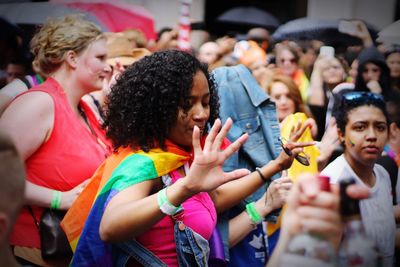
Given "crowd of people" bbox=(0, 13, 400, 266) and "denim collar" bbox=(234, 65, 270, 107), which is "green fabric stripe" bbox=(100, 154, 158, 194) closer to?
"crowd of people" bbox=(0, 13, 400, 266)

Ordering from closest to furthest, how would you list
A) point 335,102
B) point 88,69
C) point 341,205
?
1. point 341,205
2. point 335,102
3. point 88,69

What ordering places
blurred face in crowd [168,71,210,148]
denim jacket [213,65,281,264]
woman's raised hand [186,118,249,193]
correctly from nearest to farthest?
woman's raised hand [186,118,249,193] < blurred face in crowd [168,71,210,148] < denim jacket [213,65,281,264]

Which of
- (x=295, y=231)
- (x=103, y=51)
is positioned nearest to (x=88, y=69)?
(x=103, y=51)

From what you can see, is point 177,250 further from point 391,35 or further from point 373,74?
point 391,35

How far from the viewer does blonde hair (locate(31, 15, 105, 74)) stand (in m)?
3.60

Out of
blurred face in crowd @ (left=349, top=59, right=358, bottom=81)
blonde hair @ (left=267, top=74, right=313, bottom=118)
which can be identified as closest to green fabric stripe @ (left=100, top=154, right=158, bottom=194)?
blurred face in crowd @ (left=349, top=59, right=358, bottom=81)

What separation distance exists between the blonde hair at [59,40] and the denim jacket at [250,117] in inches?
32.9

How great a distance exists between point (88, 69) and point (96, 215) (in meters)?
1.34

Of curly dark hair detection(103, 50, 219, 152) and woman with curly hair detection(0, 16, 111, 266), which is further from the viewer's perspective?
woman with curly hair detection(0, 16, 111, 266)

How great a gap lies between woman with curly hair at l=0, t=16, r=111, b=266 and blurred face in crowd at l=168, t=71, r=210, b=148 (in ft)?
2.87

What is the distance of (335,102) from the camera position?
3.24 metres

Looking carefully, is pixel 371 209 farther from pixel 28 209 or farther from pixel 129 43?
pixel 129 43

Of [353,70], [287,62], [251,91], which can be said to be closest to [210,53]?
[287,62]

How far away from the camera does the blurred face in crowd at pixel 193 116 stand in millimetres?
2588
